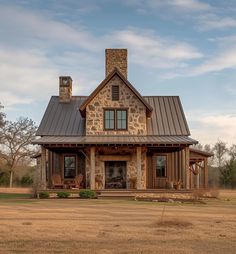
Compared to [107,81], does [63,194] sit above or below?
below

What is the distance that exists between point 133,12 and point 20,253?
1398 cm

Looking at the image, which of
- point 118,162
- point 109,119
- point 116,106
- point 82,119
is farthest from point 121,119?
point 82,119

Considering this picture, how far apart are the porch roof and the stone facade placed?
2.41 feet

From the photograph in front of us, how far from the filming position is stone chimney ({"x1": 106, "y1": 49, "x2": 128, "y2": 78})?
31500 mm

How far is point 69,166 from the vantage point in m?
29.6

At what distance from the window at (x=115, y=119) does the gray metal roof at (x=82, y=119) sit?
5.55 ft

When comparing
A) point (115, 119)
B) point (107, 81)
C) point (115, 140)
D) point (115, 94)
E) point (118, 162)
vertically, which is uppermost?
point (107, 81)

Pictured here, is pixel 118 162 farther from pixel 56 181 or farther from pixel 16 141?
pixel 16 141

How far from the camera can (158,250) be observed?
9.41 meters

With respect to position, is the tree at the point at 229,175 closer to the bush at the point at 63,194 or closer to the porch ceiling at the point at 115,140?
the porch ceiling at the point at 115,140

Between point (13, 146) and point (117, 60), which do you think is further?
point (13, 146)

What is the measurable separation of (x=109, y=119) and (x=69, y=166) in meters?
4.04

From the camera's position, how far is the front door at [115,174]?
28547 mm

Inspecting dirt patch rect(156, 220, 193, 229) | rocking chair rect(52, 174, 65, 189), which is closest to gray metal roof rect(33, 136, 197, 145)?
rocking chair rect(52, 174, 65, 189)
